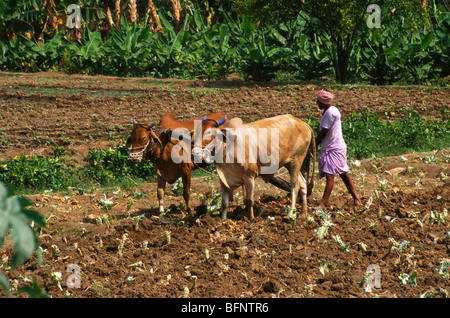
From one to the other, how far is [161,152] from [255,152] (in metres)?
1.34

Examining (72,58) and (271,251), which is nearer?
(271,251)

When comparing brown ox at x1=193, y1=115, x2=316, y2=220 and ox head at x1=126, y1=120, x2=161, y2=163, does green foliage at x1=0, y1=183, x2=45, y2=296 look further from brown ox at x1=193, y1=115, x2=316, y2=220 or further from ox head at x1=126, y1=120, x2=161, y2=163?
ox head at x1=126, y1=120, x2=161, y2=163

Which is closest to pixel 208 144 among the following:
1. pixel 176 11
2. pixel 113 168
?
pixel 113 168

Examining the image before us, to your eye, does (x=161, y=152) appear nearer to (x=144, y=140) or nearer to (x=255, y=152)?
(x=144, y=140)

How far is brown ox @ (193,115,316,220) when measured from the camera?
280 inches

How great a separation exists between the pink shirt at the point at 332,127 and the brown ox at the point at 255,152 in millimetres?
226

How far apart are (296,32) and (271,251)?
1419cm

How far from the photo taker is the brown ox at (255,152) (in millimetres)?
7105

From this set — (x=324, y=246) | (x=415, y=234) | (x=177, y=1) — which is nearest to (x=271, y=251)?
(x=324, y=246)

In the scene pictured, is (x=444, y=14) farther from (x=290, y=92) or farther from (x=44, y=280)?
(x=44, y=280)

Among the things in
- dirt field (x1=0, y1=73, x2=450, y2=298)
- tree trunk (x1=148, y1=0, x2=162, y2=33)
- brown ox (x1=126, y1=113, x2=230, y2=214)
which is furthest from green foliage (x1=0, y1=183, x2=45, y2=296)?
tree trunk (x1=148, y1=0, x2=162, y2=33)

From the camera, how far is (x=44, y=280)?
6.05 m

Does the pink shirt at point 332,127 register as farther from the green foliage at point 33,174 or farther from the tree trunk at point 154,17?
the tree trunk at point 154,17

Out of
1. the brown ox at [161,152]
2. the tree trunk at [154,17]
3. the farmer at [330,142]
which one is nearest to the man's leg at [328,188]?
the farmer at [330,142]
